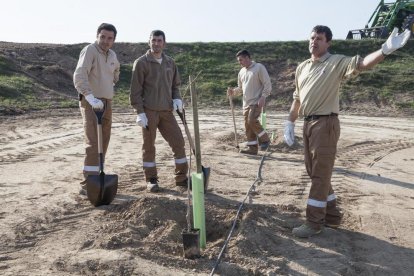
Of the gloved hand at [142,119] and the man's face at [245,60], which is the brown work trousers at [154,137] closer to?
the gloved hand at [142,119]

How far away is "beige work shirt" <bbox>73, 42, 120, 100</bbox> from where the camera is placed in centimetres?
546

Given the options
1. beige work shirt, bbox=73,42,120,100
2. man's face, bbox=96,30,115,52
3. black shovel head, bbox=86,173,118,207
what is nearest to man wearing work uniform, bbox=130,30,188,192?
beige work shirt, bbox=73,42,120,100

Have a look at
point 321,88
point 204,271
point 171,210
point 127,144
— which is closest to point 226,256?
point 204,271

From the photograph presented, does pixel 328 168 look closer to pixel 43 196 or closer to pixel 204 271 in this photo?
pixel 204 271

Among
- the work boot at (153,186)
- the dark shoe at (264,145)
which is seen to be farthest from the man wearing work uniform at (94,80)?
the dark shoe at (264,145)

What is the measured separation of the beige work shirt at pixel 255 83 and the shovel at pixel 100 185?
3.87 m

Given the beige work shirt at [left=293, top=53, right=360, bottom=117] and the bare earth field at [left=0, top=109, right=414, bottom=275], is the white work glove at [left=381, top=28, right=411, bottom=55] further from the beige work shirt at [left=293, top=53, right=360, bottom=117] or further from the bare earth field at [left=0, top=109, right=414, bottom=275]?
the bare earth field at [left=0, top=109, right=414, bottom=275]

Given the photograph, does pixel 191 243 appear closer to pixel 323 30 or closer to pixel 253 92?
pixel 323 30

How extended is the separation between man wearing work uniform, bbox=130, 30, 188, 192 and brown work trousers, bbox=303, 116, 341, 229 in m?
2.01

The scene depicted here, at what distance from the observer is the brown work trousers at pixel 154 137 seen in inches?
236

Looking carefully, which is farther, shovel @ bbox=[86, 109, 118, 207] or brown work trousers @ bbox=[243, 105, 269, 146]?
brown work trousers @ bbox=[243, 105, 269, 146]

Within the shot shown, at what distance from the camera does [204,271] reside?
3.70 meters

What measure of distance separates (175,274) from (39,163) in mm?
4770

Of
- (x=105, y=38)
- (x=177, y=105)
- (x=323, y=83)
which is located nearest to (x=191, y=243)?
(x=323, y=83)
